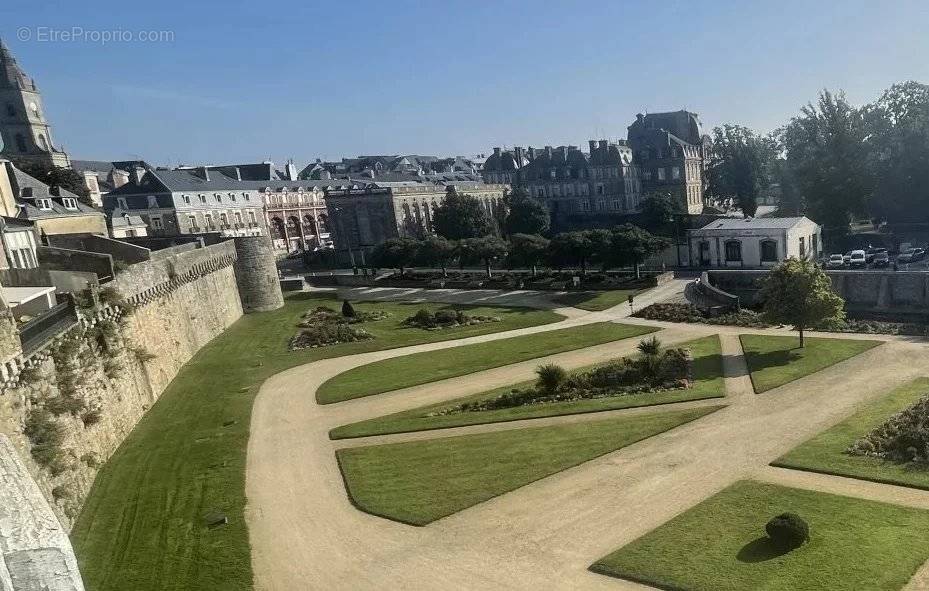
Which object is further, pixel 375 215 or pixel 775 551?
pixel 375 215

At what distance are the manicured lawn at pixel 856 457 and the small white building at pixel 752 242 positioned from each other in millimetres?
34502

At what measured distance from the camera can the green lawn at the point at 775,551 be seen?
1528 cm

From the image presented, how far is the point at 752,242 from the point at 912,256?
1539cm

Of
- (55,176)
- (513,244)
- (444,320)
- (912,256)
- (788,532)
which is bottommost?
(912,256)

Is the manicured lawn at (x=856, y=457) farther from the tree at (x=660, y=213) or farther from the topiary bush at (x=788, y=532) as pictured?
the tree at (x=660, y=213)

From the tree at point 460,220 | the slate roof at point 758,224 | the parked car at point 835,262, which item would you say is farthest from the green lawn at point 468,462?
the tree at point 460,220

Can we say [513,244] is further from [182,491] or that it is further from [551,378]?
[182,491]

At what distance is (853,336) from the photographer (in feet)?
124

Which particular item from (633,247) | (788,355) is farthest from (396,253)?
(788,355)

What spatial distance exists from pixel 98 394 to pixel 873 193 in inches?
3432

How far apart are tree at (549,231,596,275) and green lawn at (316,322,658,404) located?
1567 centimetres

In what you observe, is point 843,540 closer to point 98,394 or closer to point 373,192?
point 98,394

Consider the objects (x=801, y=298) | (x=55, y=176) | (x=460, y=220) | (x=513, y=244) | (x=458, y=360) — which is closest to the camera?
(x=801, y=298)

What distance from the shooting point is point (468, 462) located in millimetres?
23922
